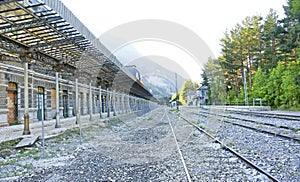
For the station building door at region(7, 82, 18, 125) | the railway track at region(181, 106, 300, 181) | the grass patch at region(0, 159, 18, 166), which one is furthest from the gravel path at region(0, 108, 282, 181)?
the station building door at region(7, 82, 18, 125)

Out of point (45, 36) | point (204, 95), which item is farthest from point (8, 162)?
point (204, 95)

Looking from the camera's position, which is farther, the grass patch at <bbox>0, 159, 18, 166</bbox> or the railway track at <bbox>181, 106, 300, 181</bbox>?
the grass patch at <bbox>0, 159, 18, 166</bbox>

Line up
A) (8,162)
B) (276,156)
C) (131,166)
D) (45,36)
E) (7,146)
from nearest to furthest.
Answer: (131,166) → (276,156) → (8,162) → (7,146) → (45,36)

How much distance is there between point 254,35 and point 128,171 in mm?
41848

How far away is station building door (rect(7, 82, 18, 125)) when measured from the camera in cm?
1405

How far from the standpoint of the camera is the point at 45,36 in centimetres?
1090

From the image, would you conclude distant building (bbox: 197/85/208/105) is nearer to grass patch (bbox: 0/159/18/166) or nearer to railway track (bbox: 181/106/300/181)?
railway track (bbox: 181/106/300/181)

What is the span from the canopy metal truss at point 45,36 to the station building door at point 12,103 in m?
2.13

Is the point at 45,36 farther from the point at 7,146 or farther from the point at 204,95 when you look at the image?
the point at 204,95

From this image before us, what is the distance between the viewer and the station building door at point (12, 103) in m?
14.0

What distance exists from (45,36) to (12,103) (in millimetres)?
5593

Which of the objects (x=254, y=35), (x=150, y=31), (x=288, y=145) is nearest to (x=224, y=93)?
(x=254, y=35)

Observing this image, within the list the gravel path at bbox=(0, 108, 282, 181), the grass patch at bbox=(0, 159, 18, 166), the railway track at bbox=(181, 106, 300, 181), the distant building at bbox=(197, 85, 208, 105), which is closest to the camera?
the railway track at bbox=(181, 106, 300, 181)

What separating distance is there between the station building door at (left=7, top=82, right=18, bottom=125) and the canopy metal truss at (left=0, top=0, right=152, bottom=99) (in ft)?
6.97
